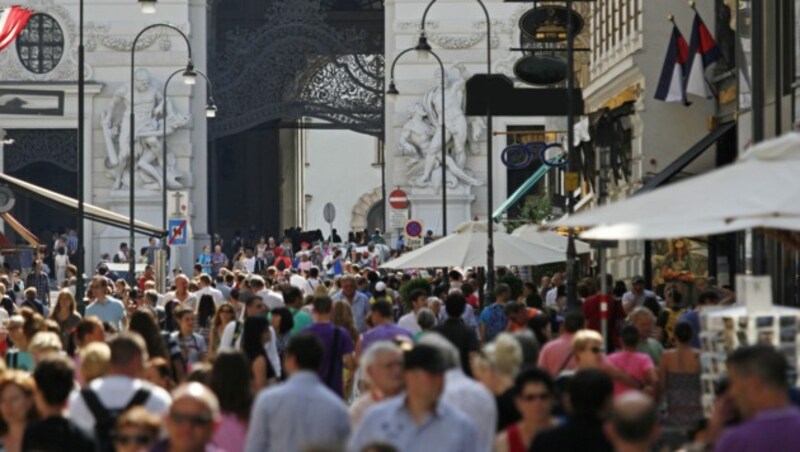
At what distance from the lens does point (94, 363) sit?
12891mm

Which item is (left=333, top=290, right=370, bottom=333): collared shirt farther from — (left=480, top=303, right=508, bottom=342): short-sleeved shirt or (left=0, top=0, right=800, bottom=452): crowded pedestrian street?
(left=480, top=303, right=508, bottom=342): short-sleeved shirt

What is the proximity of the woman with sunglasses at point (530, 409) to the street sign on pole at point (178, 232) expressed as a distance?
3520 cm

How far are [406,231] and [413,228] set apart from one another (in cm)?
50

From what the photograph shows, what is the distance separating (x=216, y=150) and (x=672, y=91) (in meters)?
34.5

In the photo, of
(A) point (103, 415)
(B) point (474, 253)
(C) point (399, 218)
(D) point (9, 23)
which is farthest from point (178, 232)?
(A) point (103, 415)

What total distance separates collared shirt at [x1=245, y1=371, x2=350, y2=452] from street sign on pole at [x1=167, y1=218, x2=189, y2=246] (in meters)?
34.7

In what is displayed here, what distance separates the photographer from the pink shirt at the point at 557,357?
52.2ft

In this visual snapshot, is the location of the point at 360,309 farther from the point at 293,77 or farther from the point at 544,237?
the point at 293,77

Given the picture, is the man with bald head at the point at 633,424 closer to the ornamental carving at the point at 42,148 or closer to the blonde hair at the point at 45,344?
the blonde hair at the point at 45,344

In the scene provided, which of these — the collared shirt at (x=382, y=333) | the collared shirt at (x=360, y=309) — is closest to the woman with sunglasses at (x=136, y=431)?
the collared shirt at (x=382, y=333)

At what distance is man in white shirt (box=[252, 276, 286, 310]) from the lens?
25609mm

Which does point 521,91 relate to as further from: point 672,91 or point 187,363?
point 187,363

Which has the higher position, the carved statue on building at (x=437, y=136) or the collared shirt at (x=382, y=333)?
the carved statue on building at (x=437, y=136)

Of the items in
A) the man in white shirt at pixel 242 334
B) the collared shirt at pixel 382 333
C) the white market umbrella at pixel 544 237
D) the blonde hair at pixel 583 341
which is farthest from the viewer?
the white market umbrella at pixel 544 237
